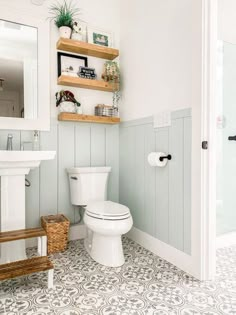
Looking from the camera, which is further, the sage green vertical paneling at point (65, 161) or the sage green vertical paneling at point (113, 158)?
the sage green vertical paneling at point (113, 158)

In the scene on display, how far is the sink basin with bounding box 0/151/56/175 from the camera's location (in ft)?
5.23

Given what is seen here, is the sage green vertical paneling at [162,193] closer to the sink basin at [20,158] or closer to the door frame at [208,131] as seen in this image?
the door frame at [208,131]

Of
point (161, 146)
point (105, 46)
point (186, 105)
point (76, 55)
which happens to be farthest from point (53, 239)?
point (105, 46)

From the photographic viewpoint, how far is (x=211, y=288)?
4.94 ft

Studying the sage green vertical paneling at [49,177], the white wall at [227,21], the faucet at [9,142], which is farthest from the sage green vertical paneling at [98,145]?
the white wall at [227,21]

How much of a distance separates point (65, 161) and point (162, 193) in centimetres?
100

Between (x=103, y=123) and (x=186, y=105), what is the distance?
1024 millimetres

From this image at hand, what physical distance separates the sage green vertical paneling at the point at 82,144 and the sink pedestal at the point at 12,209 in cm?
72

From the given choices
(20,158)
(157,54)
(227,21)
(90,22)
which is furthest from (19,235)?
(227,21)

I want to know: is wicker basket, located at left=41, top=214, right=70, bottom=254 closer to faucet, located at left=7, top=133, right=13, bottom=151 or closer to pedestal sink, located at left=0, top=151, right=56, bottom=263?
pedestal sink, located at left=0, top=151, right=56, bottom=263

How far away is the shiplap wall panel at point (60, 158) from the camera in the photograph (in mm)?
2207

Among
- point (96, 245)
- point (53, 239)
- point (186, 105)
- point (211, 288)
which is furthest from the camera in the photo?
point (53, 239)

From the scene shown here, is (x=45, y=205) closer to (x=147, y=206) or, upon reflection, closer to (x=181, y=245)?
(x=147, y=206)

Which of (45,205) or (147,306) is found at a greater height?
(45,205)
